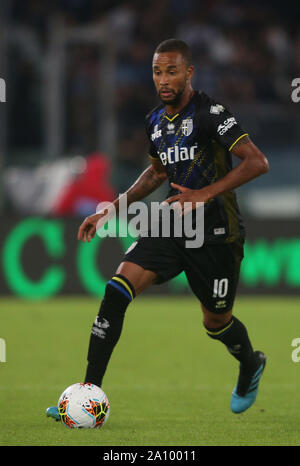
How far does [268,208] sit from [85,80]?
4456 millimetres

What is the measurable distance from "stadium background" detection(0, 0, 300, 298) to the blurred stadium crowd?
22 mm

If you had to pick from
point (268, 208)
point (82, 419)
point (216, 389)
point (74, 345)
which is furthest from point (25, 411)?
point (268, 208)

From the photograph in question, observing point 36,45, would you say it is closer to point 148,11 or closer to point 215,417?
point 148,11

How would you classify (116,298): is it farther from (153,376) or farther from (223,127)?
(153,376)

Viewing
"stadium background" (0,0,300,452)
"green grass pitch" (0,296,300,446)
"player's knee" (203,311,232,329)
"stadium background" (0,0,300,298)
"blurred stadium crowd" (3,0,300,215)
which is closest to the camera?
"green grass pitch" (0,296,300,446)

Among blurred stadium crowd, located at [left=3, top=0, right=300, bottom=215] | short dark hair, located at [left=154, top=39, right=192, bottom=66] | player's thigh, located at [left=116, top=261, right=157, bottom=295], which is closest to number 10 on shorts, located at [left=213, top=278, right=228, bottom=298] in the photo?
player's thigh, located at [left=116, top=261, right=157, bottom=295]

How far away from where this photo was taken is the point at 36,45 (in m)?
16.3

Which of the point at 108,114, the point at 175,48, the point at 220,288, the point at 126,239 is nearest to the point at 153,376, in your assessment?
the point at 220,288

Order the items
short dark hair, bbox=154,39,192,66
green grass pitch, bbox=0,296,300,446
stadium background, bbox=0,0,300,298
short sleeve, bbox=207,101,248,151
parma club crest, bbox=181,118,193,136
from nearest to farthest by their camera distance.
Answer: green grass pitch, bbox=0,296,300,446 → short sleeve, bbox=207,101,248,151 → short dark hair, bbox=154,39,192,66 → parma club crest, bbox=181,118,193,136 → stadium background, bbox=0,0,300,298

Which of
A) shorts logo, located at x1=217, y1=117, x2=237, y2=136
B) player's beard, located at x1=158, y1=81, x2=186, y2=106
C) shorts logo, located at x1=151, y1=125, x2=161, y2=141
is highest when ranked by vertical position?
player's beard, located at x1=158, y1=81, x2=186, y2=106

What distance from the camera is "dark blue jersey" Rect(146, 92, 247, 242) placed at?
5.78 meters

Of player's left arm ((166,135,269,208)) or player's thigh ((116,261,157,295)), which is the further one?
player's thigh ((116,261,157,295))

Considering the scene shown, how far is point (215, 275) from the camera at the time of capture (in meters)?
5.95

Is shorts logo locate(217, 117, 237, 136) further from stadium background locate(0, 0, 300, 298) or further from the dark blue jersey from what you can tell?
stadium background locate(0, 0, 300, 298)
